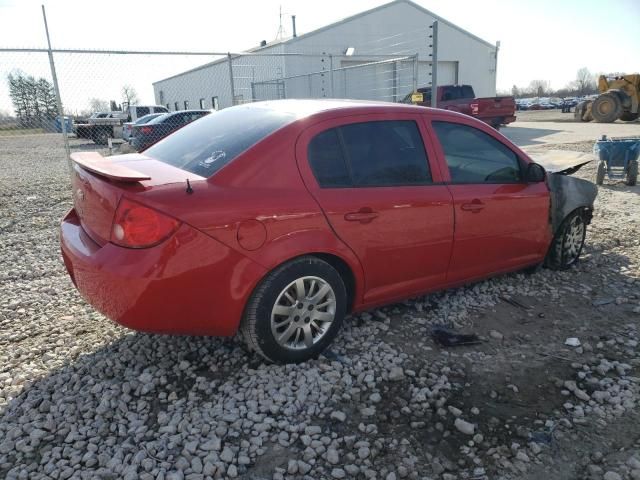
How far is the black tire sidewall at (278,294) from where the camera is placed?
2.82m

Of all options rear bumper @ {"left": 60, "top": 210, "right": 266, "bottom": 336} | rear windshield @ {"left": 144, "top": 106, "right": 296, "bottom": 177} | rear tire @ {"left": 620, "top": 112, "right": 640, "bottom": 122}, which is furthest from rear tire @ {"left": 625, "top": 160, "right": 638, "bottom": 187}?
rear tire @ {"left": 620, "top": 112, "right": 640, "bottom": 122}

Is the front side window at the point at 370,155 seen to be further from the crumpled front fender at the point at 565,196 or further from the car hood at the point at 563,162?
the car hood at the point at 563,162

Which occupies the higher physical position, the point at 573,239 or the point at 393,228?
the point at 393,228

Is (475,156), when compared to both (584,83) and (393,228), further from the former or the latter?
(584,83)

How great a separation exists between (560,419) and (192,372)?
2.16 meters

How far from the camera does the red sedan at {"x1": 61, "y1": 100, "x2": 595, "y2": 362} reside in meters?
2.58

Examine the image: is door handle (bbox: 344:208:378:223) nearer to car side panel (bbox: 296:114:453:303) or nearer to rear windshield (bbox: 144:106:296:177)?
car side panel (bbox: 296:114:453:303)

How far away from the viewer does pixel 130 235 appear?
254 centimetres

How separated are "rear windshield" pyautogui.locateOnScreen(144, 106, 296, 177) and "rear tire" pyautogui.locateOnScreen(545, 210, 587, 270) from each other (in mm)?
2996

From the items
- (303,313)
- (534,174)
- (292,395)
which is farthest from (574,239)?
(292,395)

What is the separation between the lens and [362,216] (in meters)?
3.08

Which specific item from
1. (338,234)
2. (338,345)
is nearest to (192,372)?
(338,345)

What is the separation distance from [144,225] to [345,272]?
4.32ft

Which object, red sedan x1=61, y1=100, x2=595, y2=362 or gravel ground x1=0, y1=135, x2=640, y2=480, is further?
red sedan x1=61, y1=100, x2=595, y2=362
